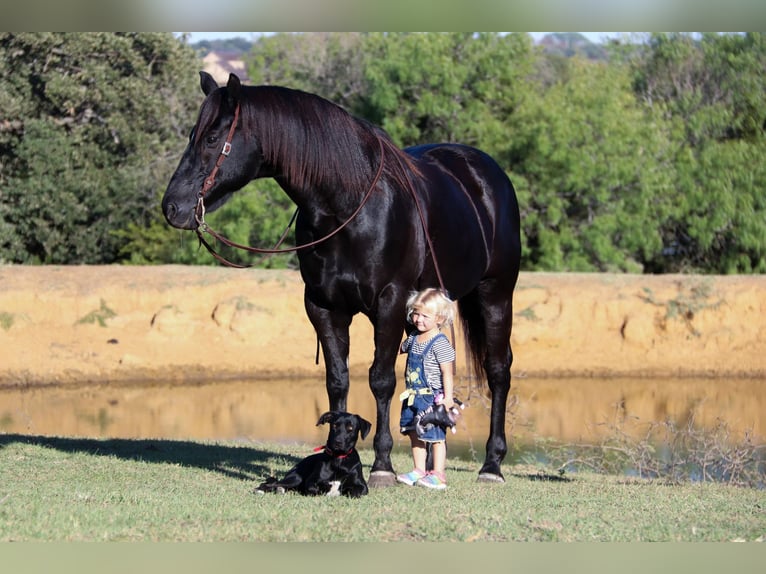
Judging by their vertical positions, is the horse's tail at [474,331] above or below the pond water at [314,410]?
above

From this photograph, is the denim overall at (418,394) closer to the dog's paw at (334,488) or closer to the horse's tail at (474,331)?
the dog's paw at (334,488)

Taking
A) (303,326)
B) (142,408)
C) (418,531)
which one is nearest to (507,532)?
(418,531)

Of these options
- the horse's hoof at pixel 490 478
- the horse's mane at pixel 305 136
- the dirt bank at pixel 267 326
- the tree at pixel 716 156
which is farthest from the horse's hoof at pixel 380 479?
the tree at pixel 716 156

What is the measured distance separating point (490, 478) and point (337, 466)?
2012mm

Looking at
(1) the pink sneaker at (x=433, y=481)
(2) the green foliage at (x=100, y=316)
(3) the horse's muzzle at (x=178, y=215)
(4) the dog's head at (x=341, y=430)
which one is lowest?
(2) the green foliage at (x=100, y=316)

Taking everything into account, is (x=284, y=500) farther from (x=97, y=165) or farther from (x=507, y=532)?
(x=97, y=165)

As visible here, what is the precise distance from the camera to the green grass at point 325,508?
5852 millimetres

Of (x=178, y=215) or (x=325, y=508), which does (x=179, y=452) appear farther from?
(x=325, y=508)

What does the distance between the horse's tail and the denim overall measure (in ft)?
5.47

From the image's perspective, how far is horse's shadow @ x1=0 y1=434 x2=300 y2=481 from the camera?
9.23m

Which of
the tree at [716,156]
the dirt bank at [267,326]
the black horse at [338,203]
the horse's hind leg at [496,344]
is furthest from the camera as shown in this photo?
the tree at [716,156]

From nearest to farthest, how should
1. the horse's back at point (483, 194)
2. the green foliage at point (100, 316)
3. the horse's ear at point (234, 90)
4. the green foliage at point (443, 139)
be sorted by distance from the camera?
the horse's ear at point (234, 90) < the horse's back at point (483, 194) < the green foliage at point (100, 316) < the green foliage at point (443, 139)

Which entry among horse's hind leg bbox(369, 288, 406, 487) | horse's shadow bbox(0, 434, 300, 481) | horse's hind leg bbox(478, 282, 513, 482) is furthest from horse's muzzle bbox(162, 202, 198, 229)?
horse's hind leg bbox(478, 282, 513, 482)

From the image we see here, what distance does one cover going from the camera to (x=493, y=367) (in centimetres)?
916
